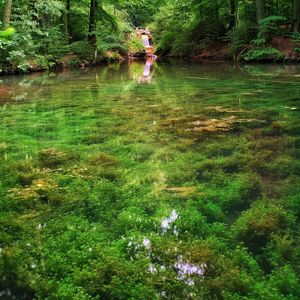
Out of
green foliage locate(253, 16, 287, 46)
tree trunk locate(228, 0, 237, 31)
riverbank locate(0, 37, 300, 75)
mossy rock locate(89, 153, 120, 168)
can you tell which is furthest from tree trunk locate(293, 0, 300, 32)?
mossy rock locate(89, 153, 120, 168)

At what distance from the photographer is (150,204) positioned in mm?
3184

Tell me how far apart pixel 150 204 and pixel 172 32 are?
26497mm

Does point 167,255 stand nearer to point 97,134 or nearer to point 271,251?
point 271,251

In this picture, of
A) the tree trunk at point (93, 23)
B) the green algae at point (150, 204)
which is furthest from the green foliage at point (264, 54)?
the green algae at point (150, 204)

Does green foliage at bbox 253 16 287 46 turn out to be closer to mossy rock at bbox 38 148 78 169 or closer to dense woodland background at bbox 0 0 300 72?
dense woodland background at bbox 0 0 300 72

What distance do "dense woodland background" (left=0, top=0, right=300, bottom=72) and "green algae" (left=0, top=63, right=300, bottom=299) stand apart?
428 inches

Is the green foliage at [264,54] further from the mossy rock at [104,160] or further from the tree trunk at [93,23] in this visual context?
the mossy rock at [104,160]

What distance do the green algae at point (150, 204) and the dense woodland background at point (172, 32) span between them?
428 inches

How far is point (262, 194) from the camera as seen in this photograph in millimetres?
3266

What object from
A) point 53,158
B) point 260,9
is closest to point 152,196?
point 53,158

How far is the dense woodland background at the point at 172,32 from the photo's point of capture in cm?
1725

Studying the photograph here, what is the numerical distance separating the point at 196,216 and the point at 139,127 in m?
3.08

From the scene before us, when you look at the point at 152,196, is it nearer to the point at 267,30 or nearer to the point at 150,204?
the point at 150,204

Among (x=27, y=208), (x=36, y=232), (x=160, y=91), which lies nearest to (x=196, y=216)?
(x=36, y=232)
